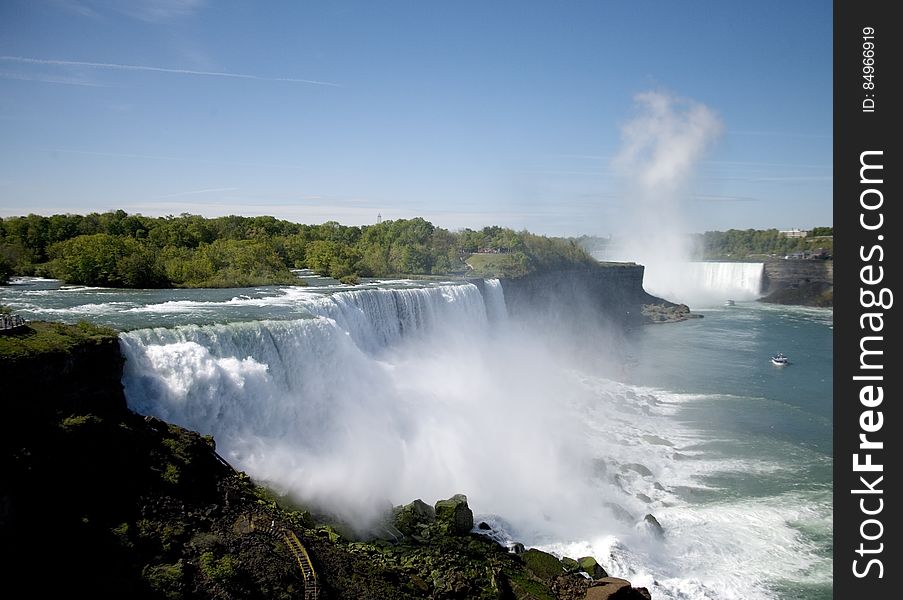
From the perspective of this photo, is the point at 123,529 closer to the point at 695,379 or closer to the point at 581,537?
the point at 581,537

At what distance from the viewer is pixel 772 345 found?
36344 millimetres


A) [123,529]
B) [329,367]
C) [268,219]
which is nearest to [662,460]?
[329,367]

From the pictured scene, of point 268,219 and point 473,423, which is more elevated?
point 268,219

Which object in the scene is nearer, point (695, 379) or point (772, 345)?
point (695, 379)

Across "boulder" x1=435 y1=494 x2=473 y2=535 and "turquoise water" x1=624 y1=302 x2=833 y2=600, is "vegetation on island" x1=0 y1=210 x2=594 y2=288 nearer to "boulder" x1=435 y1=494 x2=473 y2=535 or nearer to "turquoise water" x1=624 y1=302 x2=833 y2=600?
"turquoise water" x1=624 y1=302 x2=833 y2=600

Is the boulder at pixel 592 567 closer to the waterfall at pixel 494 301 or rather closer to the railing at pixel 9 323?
the railing at pixel 9 323

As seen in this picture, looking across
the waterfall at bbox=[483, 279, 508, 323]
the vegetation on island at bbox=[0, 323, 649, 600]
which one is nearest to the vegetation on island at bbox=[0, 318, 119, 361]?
the vegetation on island at bbox=[0, 323, 649, 600]

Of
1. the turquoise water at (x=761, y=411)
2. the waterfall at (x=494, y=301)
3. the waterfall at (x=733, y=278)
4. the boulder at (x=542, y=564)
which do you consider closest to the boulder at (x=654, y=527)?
the turquoise water at (x=761, y=411)

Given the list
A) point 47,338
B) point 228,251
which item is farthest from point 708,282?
point 47,338

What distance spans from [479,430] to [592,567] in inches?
316

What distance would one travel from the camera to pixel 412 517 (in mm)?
12203
